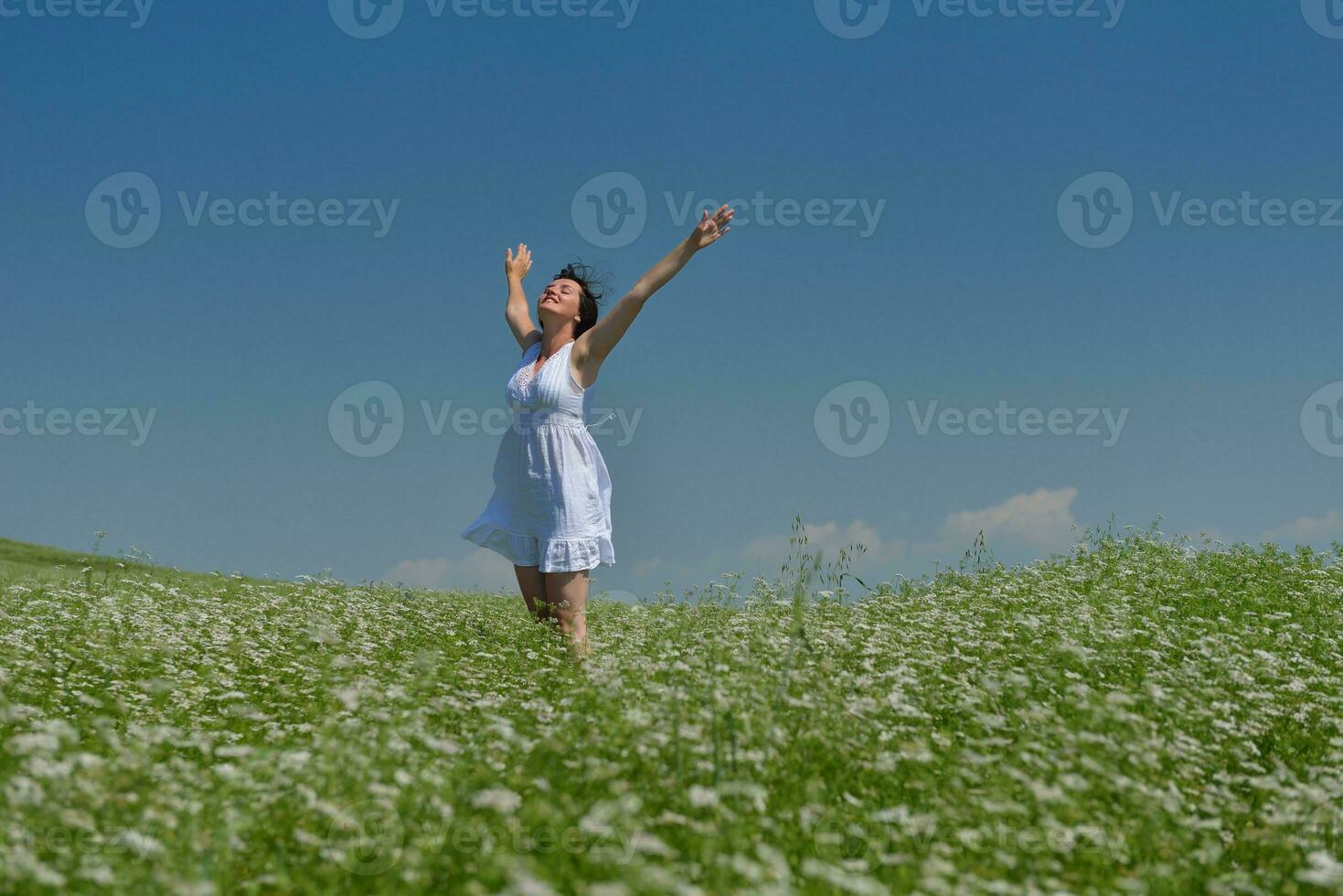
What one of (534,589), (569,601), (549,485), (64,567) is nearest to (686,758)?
(569,601)

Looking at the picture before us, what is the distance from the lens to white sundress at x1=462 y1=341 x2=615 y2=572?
884 centimetres

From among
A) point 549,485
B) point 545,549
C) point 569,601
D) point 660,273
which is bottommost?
point 569,601

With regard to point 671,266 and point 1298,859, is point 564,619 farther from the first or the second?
point 1298,859

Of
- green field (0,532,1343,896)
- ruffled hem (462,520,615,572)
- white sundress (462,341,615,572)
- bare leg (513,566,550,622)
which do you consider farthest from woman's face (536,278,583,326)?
green field (0,532,1343,896)

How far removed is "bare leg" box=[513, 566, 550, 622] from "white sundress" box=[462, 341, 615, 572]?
0.29ft

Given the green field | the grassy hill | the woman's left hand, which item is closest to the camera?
the green field

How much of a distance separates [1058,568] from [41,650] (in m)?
11.5

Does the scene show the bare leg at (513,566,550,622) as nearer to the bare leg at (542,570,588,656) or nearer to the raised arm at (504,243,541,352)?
the bare leg at (542,570,588,656)

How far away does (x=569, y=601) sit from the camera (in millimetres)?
8836

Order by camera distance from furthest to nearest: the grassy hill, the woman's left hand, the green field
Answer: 1. the grassy hill
2. the woman's left hand
3. the green field

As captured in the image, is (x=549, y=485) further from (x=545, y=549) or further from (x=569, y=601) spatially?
(x=569, y=601)

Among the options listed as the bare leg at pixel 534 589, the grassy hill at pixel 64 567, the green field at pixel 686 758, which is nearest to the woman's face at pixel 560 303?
the bare leg at pixel 534 589

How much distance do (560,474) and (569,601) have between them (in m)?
1.10

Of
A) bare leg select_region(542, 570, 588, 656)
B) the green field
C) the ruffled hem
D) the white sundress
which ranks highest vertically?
the white sundress
